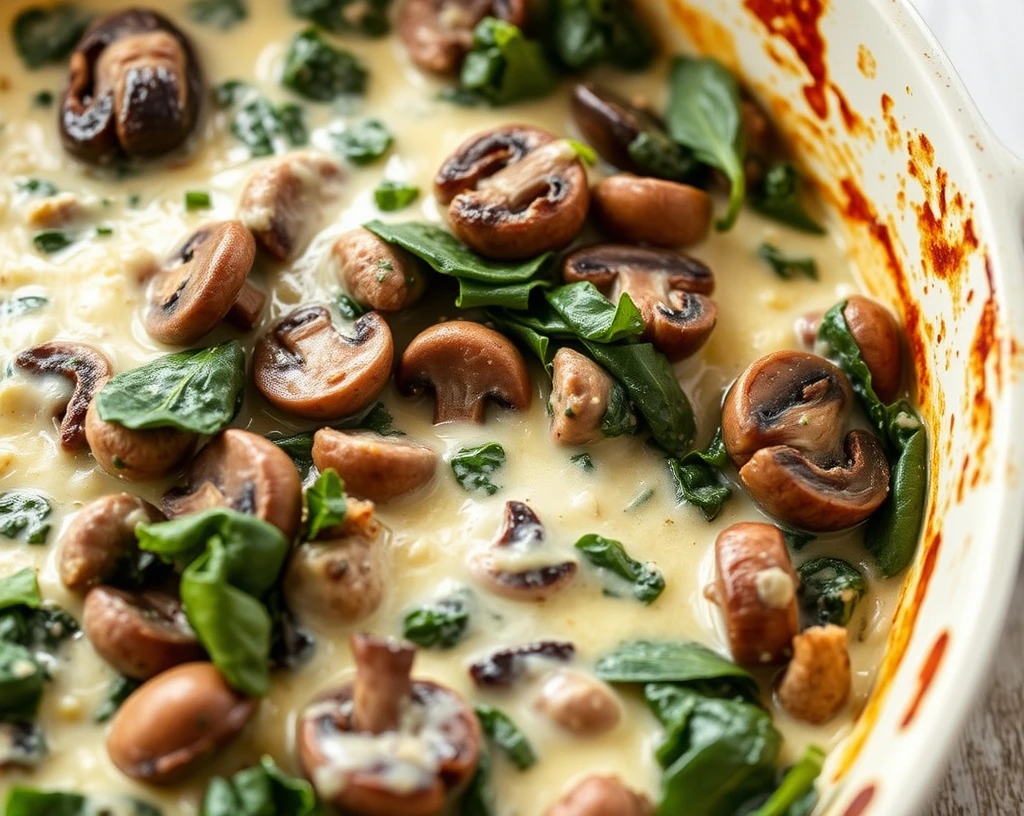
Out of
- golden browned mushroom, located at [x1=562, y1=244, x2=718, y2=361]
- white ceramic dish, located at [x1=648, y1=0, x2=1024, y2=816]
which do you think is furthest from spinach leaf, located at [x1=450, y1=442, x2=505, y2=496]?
white ceramic dish, located at [x1=648, y1=0, x2=1024, y2=816]

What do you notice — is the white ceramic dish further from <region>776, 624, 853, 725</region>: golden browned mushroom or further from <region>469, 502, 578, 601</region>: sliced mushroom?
<region>469, 502, 578, 601</region>: sliced mushroom

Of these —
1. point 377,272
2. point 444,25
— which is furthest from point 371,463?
point 444,25

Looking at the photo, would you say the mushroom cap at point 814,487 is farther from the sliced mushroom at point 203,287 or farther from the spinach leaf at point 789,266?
the sliced mushroom at point 203,287

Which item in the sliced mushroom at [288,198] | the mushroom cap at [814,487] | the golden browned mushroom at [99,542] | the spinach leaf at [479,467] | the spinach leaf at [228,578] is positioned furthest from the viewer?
the sliced mushroom at [288,198]

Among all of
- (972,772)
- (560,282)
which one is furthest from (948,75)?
(972,772)

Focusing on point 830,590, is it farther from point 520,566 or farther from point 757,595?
point 520,566

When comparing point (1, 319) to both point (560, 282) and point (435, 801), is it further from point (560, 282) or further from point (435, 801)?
point (435, 801)

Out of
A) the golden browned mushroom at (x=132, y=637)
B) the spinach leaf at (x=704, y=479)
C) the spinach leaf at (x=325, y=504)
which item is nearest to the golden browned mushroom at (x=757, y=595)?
the spinach leaf at (x=704, y=479)
